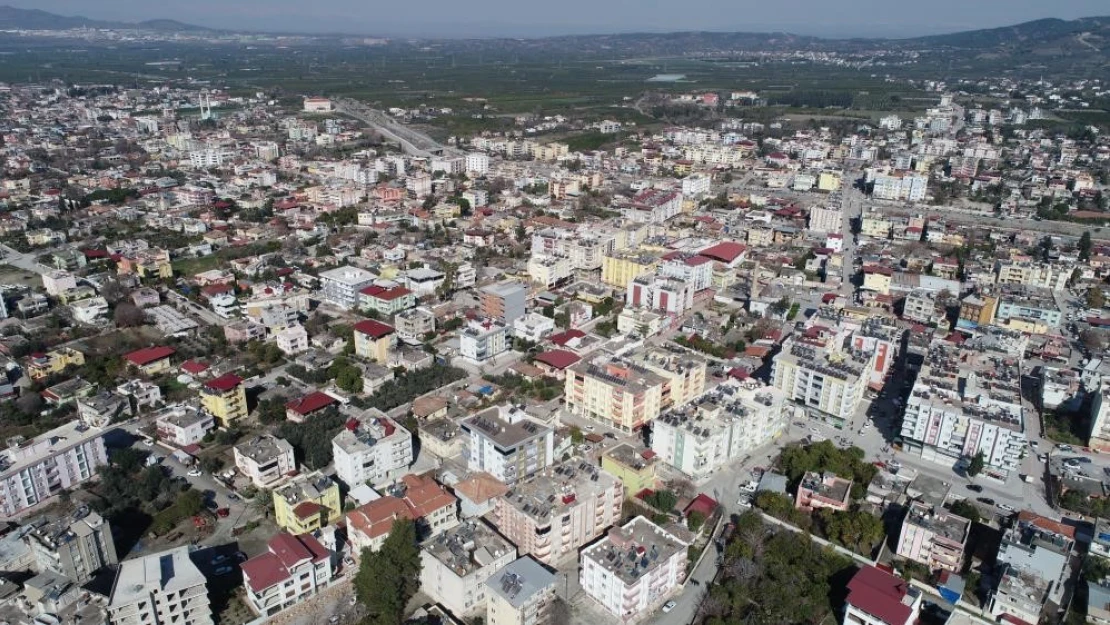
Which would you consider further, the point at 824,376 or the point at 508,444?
the point at 824,376

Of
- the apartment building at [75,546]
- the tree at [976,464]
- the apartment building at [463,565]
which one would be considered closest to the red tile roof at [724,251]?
the tree at [976,464]

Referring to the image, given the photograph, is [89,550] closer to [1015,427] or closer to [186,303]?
[186,303]

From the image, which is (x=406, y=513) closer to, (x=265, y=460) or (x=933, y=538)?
(x=265, y=460)

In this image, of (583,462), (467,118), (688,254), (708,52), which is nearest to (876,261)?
(688,254)

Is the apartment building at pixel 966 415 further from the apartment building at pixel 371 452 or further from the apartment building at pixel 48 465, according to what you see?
the apartment building at pixel 48 465

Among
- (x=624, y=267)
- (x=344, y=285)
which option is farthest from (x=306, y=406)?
(x=624, y=267)

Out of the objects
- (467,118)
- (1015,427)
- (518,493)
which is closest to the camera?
(518,493)
